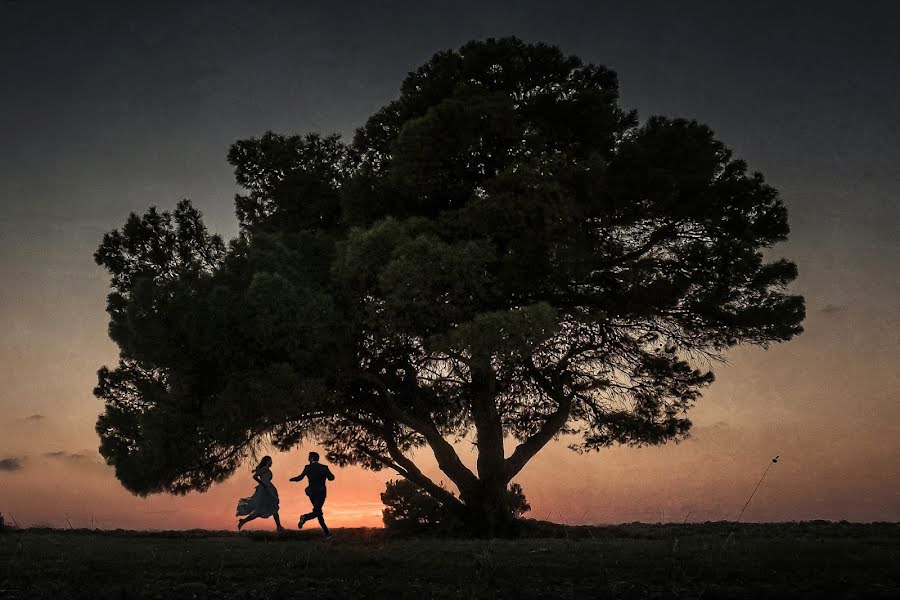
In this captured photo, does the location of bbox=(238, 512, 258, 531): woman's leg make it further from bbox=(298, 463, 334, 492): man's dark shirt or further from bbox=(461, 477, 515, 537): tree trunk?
bbox=(461, 477, 515, 537): tree trunk

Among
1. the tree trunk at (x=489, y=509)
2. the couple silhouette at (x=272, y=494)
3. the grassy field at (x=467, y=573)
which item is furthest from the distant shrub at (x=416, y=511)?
the grassy field at (x=467, y=573)

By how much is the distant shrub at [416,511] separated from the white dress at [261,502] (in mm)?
4204

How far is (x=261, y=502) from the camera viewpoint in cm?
1948

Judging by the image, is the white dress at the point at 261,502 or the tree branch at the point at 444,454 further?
the tree branch at the point at 444,454

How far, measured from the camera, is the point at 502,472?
21.5m

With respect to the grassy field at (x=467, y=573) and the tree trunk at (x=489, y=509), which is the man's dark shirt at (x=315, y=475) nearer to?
the tree trunk at (x=489, y=509)

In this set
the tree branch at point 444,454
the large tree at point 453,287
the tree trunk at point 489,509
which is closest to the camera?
the large tree at point 453,287

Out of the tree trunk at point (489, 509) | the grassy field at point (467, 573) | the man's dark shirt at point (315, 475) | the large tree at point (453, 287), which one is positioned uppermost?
the large tree at point (453, 287)

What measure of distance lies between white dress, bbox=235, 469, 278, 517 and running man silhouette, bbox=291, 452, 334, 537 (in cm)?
78

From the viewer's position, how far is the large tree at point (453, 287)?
696 inches

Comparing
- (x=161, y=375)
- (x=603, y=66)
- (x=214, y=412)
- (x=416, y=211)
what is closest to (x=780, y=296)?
(x=603, y=66)

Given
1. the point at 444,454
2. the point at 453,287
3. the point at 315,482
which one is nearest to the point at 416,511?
the point at 444,454

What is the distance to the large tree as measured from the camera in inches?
696

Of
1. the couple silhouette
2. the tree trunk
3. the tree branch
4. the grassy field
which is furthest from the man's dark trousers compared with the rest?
the grassy field
